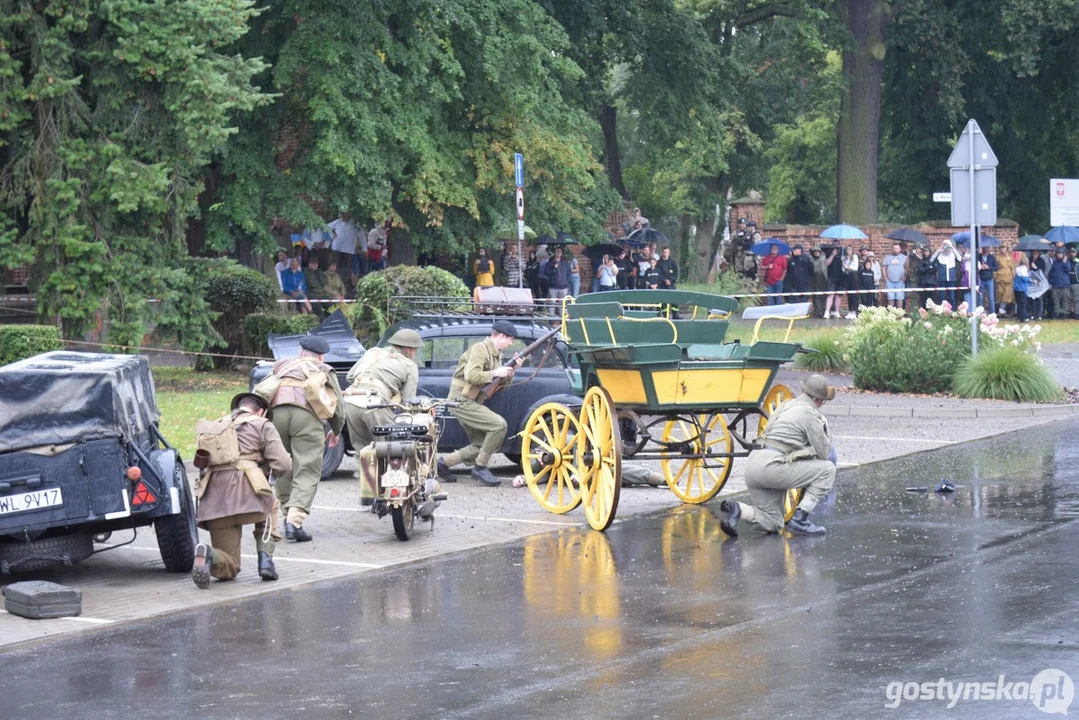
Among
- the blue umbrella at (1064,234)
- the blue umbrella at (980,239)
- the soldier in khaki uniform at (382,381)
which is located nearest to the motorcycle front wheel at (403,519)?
the soldier in khaki uniform at (382,381)

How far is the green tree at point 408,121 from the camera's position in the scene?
29516mm

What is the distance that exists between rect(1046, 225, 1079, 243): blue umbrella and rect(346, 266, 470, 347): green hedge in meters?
20.1

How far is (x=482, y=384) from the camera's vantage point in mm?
14859

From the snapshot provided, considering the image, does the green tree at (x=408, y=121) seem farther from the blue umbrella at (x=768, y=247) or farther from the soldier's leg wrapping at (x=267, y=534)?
the soldier's leg wrapping at (x=267, y=534)

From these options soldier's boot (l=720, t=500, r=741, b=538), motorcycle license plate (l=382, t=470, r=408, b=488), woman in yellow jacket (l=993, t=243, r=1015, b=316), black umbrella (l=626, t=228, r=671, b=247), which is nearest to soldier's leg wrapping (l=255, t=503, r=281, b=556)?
motorcycle license plate (l=382, t=470, r=408, b=488)

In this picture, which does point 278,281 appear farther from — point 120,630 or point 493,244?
point 120,630

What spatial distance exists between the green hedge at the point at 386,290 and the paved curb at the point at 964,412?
630cm

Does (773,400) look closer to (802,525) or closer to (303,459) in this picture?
(802,525)

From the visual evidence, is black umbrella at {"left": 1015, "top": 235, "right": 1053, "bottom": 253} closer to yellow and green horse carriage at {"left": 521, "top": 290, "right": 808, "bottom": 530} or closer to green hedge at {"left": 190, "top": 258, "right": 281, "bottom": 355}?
green hedge at {"left": 190, "top": 258, "right": 281, "bottom": 355}

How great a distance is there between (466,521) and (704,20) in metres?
32.2

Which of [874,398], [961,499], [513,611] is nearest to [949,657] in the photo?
[513,611]

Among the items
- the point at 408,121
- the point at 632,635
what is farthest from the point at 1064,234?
the point at 632,635

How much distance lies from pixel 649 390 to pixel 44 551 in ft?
15.0

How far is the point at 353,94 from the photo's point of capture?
2973 cm
